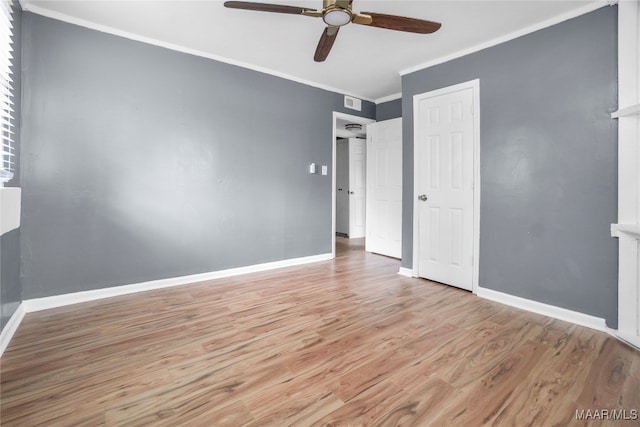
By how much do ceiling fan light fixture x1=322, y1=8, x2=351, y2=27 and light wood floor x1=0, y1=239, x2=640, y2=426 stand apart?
2141mm

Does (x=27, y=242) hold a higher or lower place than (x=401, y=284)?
higher

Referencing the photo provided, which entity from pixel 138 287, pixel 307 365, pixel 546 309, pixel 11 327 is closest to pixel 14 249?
pixel 11 327

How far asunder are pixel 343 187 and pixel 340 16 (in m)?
4.75

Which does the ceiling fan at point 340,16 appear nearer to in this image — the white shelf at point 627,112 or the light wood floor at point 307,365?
the white shelf at point 627,112

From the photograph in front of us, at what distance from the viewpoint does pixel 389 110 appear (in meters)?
4.65

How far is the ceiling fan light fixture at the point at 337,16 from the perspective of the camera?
1.78 meters

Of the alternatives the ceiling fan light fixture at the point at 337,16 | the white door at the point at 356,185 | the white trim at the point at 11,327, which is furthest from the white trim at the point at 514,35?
the white trim at the point at 11,327

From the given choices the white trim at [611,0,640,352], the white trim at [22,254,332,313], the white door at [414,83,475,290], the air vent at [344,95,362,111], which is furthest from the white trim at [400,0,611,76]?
the white trim at [22,254,332,313]

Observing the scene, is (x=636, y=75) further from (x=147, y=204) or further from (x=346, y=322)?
(x=147, y=204)

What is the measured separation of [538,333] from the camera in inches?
84.7

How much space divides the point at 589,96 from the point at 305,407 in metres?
3.02

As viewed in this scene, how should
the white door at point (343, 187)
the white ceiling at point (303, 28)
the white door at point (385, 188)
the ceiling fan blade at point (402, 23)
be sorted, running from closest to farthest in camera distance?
the ceiling fan blade at point (402, 23) → the white ceiling at point (303, 28) → the white door at point (385, 188) → the white door at point (343, 187)

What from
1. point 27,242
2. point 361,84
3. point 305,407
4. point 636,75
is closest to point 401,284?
point 305,407

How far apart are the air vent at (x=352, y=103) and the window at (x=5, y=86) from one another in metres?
3.57
